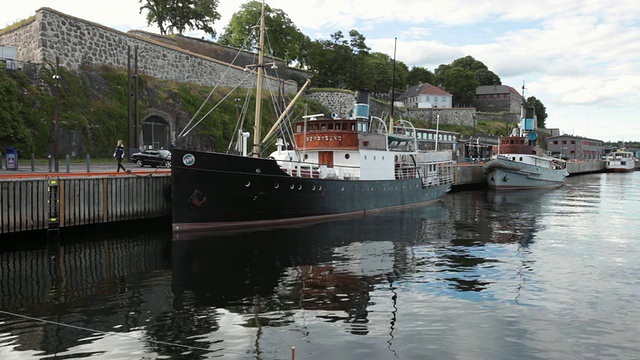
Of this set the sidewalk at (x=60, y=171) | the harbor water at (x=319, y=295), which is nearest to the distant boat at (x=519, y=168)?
the harbor water at (x=319, y=295)

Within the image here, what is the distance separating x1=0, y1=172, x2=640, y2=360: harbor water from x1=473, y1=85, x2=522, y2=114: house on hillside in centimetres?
10268

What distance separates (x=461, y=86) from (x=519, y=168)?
71655 mm

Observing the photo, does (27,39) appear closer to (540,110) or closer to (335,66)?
(335,66)

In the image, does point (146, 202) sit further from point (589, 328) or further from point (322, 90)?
point (322, 90)

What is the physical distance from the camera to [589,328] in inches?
→ 385

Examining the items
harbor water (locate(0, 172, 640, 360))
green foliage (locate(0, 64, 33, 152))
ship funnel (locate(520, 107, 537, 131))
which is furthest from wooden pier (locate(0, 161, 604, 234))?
ship funnel (locate(520, 107, 537, 131))

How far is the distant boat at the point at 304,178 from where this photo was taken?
62.2 feet

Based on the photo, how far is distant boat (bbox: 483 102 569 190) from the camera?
153 feet

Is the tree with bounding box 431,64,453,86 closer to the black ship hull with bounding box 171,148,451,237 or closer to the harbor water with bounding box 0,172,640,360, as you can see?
the black ship hull with bounding box 171,148,451,237

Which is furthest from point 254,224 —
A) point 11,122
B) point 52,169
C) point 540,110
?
point 540,110

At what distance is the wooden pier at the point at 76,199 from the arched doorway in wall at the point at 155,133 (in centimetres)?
1991

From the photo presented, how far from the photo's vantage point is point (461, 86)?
4488 inches

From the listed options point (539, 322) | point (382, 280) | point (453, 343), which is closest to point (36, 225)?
point (382, 280)

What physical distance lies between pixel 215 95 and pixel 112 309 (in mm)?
41685
